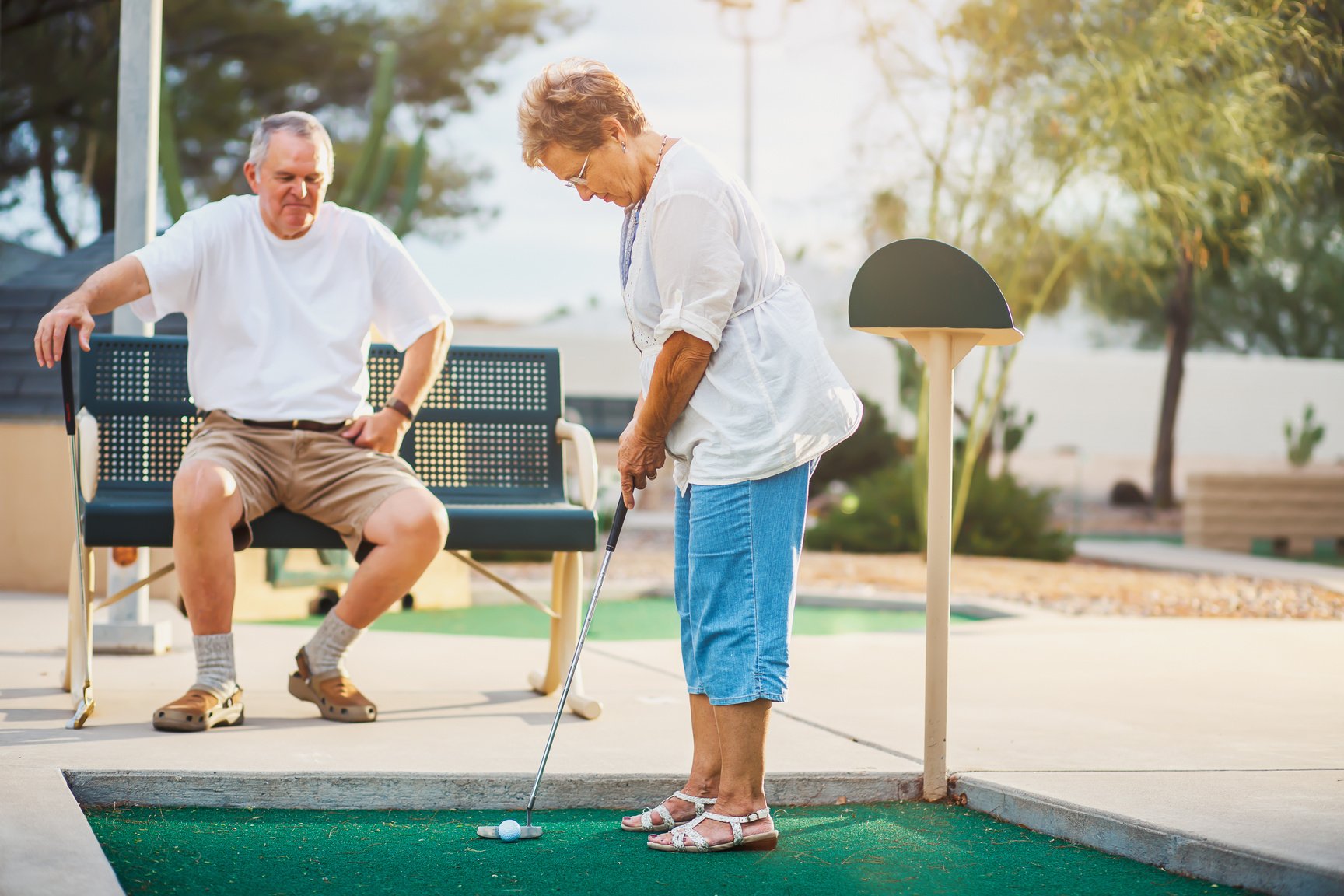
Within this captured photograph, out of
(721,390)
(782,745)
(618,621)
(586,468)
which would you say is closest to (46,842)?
(721,390)

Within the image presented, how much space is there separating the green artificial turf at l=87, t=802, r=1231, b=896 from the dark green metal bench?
2.87ft

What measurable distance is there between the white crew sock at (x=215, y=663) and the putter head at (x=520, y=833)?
3.15 ft

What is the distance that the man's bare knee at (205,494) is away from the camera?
3256 millimetres

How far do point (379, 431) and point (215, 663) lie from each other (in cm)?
67

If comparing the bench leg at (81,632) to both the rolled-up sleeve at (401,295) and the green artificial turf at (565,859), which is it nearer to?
the green artificial turf at (565,859)

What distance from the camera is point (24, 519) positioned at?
6043 mm

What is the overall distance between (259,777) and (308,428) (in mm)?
1025

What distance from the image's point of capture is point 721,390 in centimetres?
256

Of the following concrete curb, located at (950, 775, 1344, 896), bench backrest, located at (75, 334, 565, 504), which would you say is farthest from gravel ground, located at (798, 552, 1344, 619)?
concrete curb, located at (950, 775, 1344, 896)

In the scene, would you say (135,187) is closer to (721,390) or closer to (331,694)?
(331,694)

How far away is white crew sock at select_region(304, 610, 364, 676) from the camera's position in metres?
3.46

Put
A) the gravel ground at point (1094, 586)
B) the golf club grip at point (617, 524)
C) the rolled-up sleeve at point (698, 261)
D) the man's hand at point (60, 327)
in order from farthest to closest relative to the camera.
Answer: the gravel ground at point (1094, 586)
the man's hand at point (60, 327)
the golf club grip at point (617, 524)
the rolled-up sleeve at point (698, 261)

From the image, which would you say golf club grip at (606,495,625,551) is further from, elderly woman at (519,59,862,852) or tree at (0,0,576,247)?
tree at (0,0,576,247)

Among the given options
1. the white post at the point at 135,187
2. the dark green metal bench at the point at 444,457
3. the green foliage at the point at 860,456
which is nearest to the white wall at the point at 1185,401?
the green foliage at the point at 860,456
